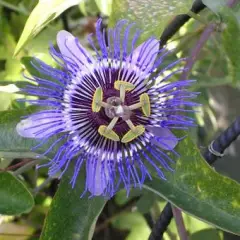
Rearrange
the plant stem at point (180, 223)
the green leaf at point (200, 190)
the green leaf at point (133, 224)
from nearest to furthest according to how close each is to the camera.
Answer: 1. the green leaf at point (200, 190)
2. the plant stem at point (180, 223)
3. the green leaf at point (133, 224)

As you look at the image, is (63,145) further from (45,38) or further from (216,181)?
(45,38)

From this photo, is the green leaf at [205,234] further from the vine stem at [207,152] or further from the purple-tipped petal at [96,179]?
the purple-tipped petal at [96,179]

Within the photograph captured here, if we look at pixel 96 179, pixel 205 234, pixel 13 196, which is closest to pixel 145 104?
pixel 96 179

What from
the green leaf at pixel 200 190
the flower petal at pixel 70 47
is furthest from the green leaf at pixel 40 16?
the green leaf at pixel 200 190

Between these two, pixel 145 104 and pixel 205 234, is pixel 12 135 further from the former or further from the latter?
pixel 205 234

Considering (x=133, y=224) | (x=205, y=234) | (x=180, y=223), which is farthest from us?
(x=133, y=224)

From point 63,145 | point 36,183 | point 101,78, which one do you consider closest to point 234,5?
point 101,78

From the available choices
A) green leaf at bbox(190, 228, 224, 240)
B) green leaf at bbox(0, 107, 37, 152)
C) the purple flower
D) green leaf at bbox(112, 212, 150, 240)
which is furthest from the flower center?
green leaf at bbox(112, 212, 150, 240)
